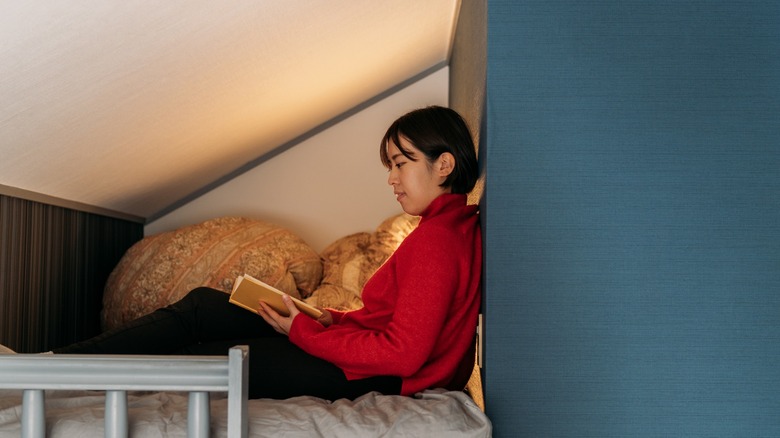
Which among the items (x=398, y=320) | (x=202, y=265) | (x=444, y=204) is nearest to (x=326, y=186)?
(x=202, y=265)

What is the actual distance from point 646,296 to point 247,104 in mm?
1497

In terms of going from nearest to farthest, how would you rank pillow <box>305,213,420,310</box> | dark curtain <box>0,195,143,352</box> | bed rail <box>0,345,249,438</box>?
bed rail <box>0,345,249,438</box> < dark curtain <box>0,195,143,352</box> < pillow <box>305,213,420,310</box>

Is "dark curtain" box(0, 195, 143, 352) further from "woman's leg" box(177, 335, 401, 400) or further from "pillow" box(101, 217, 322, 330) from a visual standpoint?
"woman's leg" box(177, 335, 401, 400)

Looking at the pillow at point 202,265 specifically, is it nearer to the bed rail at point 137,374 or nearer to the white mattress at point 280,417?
the white mattress at point 280,417

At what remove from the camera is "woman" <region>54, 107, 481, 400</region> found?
1398mm

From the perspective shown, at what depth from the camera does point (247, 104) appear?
2.45m

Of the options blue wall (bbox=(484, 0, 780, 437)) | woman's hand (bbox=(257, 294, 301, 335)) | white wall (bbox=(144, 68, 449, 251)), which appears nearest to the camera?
blue wall (bbox=(484, 0, 780, 437))

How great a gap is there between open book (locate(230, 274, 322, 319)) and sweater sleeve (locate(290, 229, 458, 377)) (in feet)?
0.55

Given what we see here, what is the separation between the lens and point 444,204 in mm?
1567

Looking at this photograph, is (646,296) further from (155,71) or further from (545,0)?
(155,71)

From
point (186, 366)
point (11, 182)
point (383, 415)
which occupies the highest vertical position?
point (11, 182)

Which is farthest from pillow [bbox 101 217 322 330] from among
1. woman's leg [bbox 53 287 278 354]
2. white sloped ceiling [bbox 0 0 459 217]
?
woman's leg [bbox 53 287 278 354]

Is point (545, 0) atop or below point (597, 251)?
atop

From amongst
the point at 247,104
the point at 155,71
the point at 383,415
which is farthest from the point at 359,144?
the point at 383,415
